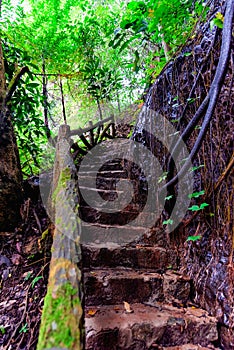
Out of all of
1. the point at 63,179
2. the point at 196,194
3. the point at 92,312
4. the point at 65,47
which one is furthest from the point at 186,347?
the point at 65,47

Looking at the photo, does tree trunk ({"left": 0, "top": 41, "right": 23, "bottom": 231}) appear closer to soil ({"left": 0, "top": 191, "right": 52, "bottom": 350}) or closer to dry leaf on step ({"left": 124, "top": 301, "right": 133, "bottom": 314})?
soil ({"left": 0, "top": 191, "right": 52, "bottom": 350})

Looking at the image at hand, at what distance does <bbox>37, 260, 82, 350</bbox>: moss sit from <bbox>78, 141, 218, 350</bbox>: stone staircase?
65 centimetres

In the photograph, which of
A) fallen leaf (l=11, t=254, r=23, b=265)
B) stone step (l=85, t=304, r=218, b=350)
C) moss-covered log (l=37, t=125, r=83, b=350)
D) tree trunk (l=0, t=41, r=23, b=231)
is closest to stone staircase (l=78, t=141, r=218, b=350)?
stone step (l=85, t=304, r=218, b=350)

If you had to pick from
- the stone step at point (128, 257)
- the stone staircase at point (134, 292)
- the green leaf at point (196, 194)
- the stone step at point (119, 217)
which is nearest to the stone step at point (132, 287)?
the stone staircase at point (134, 292)

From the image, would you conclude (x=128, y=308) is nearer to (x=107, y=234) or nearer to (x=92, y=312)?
(x=92, y=312)

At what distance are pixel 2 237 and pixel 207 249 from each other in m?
1.84

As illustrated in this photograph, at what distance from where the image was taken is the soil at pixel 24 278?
→ 5.19ft

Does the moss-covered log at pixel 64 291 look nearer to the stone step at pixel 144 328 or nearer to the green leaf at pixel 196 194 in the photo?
the stone step at pixel 144 328

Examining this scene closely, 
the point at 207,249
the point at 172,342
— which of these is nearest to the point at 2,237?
the point at 172,342

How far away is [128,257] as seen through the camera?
7.12 feet

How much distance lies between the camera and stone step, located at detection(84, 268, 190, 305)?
5.97 feet

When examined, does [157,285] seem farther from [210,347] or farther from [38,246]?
[38,246]

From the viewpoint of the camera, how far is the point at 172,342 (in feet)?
5.34

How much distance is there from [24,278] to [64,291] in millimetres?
1140
